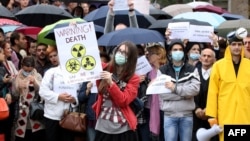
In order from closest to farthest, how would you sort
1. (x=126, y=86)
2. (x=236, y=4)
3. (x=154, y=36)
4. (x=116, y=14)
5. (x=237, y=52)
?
(x=126, y=86) → (x=237, y=52) → (x=154, y=36) → (x=116, y=14) → (x=236, y=4)

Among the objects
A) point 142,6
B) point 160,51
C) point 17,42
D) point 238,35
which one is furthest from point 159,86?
point 142,6

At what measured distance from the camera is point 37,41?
A: 11961 millimetres

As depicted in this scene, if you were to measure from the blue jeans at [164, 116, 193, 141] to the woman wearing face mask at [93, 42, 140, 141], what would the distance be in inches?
62.3

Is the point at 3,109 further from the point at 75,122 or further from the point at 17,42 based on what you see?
the point at 17,42

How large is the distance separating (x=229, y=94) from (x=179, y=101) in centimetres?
116

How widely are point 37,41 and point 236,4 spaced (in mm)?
15055

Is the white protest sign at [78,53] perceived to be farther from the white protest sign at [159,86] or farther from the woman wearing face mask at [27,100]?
the woman wearing face mask at [27,100]

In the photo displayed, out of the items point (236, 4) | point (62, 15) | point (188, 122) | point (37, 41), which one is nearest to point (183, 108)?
point (188, 122)

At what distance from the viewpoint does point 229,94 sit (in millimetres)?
9391

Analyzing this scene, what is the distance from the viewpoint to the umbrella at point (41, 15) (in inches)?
551

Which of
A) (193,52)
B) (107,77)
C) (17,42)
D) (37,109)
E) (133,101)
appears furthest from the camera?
(17,42)

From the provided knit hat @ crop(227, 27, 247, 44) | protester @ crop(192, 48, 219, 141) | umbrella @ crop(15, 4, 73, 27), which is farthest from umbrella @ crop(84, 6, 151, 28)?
knit hat @ crop(227, 27, 247, 44)

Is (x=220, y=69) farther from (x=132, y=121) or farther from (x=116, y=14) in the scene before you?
(x=116, y=14)

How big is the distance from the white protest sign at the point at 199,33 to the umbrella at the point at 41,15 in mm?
2816
